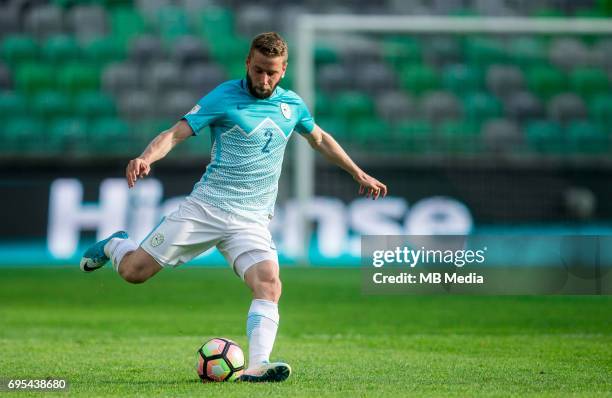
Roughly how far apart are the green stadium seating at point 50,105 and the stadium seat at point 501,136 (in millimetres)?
6620

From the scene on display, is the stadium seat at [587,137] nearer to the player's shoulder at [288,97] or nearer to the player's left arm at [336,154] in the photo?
the player's left arm at [336,154]

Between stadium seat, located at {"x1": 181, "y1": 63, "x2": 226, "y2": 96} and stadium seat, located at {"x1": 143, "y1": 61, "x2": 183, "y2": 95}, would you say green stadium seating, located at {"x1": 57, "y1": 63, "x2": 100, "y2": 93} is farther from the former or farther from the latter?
stadium seat, located at {"x1": 181, "y1": 63, "x2": 226, "y2": 96}

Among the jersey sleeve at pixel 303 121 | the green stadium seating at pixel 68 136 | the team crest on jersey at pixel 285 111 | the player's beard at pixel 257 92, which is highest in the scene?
the player's beard at pixel 257 92

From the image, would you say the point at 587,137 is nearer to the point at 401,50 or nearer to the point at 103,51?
the point at 401,50

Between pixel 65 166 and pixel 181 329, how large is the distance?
681 cm

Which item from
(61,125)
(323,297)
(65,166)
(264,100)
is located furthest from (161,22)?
(264,100)

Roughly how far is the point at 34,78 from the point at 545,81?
8.30 meters

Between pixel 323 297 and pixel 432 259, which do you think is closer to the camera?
pixel 432 259

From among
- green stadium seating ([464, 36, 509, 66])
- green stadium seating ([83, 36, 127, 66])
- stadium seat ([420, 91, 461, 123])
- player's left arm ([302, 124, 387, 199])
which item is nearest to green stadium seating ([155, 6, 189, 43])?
green stadium seating ([83, 36, 127, 66])

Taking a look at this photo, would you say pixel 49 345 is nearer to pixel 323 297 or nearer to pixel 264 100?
pixel 264 100

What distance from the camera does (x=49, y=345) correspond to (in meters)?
7.80

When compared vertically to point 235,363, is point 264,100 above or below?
above

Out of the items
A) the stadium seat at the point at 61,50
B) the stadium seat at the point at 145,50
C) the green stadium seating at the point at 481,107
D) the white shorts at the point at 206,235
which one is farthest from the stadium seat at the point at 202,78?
the white shorts at the point at 206,235

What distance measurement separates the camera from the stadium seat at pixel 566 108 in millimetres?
17375
